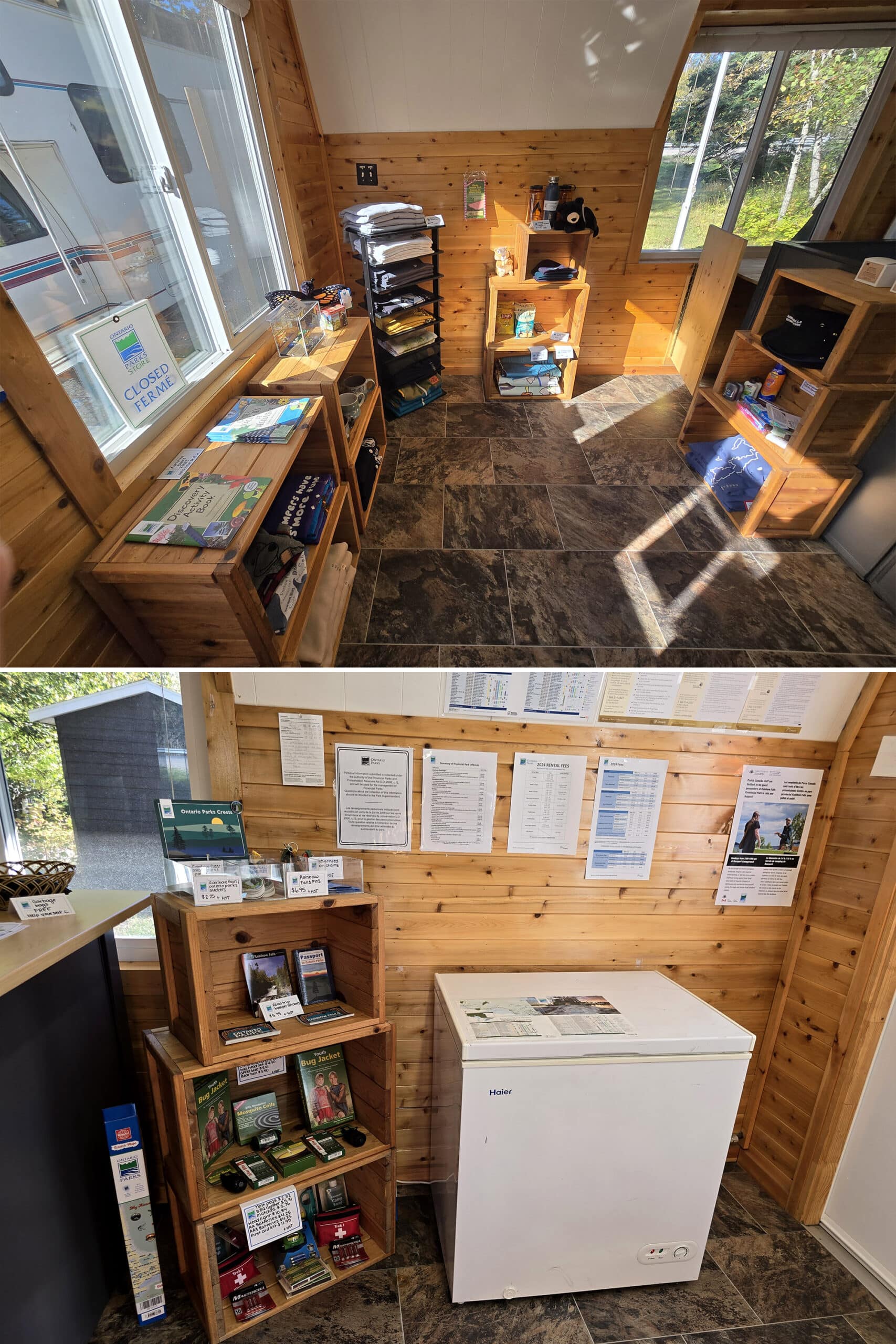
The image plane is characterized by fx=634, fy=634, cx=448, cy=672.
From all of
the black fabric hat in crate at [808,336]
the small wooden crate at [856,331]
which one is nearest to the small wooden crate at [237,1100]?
the small wooden crate at [856,331]

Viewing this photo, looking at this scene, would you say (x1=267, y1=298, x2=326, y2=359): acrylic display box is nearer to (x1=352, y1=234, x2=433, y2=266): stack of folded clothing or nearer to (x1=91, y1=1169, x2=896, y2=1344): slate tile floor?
(x1=352, y1=234, x2=433, y2=266): stack of folded clothing

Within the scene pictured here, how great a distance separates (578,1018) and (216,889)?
0.96 meters

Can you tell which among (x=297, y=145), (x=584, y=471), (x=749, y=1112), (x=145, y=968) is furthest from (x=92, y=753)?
(x=297, y=145)

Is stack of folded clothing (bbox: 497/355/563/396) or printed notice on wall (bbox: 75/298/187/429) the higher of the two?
printed notice on wall (bbox: 75/298/187/429)

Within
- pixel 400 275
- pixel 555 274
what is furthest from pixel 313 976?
pixel 555 274

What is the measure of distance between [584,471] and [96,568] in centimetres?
271

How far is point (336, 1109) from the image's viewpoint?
173 centimetres

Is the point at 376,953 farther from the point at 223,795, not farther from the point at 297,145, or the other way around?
the point at 297,145

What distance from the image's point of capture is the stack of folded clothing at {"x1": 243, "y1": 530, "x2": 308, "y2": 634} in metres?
1.85

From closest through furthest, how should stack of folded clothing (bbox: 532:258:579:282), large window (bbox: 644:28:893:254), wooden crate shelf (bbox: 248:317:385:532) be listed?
wooden crate shelf (bbox: 248:317:385:532) → large window (bbox: 644:28:893:254) → stack of folded clothing (bbox: 532:258:579:282)

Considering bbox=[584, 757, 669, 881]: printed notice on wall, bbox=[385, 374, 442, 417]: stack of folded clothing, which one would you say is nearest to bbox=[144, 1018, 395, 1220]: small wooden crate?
bbox=[584, 757, 669, 881]: printed notice on wall

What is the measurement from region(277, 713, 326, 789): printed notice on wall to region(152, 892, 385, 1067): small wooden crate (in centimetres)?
35

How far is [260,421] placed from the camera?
82.3 inches

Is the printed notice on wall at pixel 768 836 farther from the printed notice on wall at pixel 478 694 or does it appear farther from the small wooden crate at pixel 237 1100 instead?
the small wooden crate at pixel 237 1100
